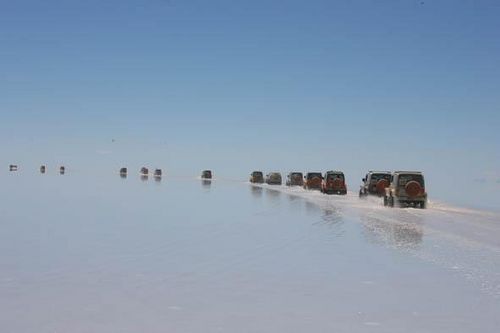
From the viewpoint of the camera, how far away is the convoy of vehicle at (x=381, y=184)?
38.8 meters

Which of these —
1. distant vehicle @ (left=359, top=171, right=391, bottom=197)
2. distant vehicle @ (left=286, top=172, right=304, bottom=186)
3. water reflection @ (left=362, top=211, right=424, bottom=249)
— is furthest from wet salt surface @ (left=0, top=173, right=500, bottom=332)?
distant vehicle @ (left=286, top=172, right=304, bottom=186)

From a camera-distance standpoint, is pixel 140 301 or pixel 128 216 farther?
pixel 128 216

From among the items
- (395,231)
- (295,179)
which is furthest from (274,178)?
(395,231)

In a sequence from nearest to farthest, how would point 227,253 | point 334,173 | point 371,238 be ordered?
point 227,253
point 371,238
point 334,173

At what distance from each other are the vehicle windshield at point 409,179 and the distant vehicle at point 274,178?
A: 4674 cm

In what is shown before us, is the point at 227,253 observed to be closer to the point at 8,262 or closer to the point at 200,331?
the point at 8,262

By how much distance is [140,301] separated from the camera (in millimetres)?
10242

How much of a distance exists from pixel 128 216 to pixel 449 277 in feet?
58.1

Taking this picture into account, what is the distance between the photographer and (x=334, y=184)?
58.7m

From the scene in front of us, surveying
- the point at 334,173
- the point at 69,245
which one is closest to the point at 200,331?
the point at 69,245

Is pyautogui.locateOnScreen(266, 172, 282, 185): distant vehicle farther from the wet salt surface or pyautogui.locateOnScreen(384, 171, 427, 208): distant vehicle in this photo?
the wet salt surface

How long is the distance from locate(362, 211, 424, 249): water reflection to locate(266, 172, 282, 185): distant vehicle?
5524 centimetres

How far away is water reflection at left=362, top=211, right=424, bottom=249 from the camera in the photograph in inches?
771

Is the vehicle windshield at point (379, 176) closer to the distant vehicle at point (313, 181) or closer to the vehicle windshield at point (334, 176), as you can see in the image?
the vehicle windshield at point (334, 176)
